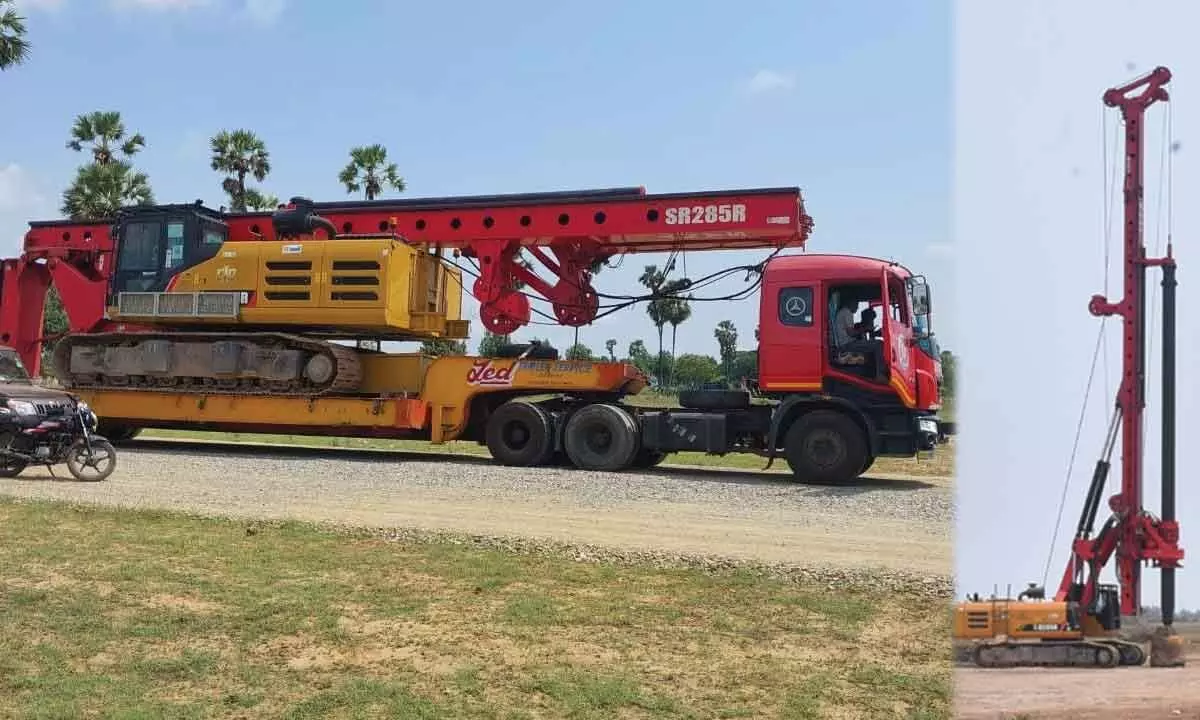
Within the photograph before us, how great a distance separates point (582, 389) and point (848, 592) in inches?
367

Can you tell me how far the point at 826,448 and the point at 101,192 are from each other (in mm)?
27900

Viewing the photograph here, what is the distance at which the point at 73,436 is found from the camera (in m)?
13.3

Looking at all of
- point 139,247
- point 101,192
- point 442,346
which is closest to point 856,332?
point 442,346

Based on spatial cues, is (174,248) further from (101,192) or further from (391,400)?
(101,192)

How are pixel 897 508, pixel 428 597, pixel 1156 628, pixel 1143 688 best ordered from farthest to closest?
pixel 897 508
pixel 1156 628
pixel 1143 688
pixel 428 597

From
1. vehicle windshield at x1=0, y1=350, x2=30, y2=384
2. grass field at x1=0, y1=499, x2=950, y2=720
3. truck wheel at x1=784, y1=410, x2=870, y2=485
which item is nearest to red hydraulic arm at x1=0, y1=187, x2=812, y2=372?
truck wheel at x1=784, y1=410, x2=870, y2=485

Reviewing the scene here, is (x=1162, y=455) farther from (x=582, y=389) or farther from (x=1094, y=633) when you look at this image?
(x=582, y=389)

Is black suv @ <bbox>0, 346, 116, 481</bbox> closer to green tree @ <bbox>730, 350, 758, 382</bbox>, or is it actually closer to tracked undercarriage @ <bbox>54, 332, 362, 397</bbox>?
tracked undercarriage @ <bbox>54, 332, 362, 397</bbox>

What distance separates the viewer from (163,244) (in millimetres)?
17609

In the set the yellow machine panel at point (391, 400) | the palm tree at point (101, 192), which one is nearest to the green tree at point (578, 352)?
the yellow machine panel at point (391, 400)

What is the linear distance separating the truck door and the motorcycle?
1043 cm

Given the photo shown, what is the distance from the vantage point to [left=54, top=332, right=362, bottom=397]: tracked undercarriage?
16.9 m

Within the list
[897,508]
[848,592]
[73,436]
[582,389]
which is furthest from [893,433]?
[73,436]

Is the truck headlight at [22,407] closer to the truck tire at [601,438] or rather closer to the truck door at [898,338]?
the truck tire at [601,438]
